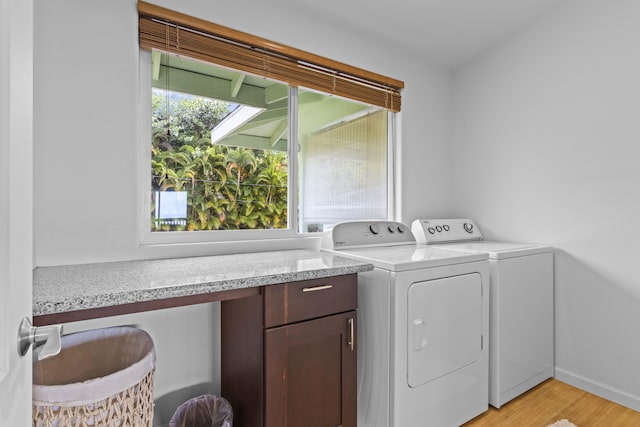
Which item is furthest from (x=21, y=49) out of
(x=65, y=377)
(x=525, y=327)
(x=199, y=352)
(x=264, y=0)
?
(x=525, y=327)

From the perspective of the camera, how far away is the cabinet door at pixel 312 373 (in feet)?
4.26

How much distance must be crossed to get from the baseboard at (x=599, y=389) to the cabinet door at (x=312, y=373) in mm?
1664

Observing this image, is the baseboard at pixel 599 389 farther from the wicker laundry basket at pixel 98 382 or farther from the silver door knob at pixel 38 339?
the silver door knob at pixel 38 339

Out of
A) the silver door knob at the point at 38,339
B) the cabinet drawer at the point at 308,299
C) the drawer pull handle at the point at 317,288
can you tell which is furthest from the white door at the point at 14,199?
the drawer pull handle at the point at 317,288

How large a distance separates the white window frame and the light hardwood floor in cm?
147

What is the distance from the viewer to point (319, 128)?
7.72 feet

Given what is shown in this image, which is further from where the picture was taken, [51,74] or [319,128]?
[319,128]

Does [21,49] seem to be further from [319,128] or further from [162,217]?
[319,128]

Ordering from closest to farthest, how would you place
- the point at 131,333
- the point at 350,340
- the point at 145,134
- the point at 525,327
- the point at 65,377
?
the point at 65,377, the point at 131,333, the point at 350,340, the point at 145,134, the point at 525,327

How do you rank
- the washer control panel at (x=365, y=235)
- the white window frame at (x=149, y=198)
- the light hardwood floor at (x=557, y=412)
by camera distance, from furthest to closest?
the washer control panel at (x=365, y=235) → the light hardwood floor at (x=557, y=412) → the white window frame at (x=149, y=198)

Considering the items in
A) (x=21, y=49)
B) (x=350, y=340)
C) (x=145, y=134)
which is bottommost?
(x=350, y=340)

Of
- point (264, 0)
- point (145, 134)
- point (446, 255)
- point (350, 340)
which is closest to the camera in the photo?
point (350, 340)

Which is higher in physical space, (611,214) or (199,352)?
(611,214)

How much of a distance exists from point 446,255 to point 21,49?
1.79 metres
